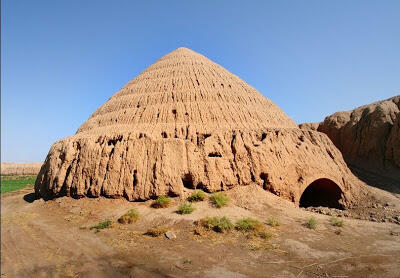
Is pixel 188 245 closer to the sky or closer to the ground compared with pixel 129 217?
closer to the ground

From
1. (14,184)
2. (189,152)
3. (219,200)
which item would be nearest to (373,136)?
(219,200)

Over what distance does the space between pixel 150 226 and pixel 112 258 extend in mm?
3006

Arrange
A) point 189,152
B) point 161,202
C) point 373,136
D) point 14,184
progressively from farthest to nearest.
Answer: point 14,184, point 373,136, point 189,152, point 161,202

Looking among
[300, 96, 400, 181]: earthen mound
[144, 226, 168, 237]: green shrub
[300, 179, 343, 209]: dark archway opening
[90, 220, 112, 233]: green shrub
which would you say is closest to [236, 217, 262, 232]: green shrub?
[144, 226, 168, 237]: green shrub

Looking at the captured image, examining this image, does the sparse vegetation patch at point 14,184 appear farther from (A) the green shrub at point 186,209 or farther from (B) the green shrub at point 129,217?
(A) the green shrub at point 186,209

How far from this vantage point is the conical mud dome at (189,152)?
14.1m

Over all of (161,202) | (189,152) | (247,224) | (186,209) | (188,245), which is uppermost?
(189,152)

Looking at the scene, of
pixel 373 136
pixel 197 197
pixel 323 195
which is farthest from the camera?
pixel 373 136

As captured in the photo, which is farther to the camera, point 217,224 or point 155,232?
point 217,224

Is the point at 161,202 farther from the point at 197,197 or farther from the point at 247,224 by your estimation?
the point at 247,224

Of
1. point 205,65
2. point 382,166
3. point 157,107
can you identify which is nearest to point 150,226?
point 157,107

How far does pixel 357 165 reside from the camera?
25.1m

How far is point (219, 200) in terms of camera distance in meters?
13.1

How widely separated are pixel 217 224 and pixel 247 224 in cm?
122
